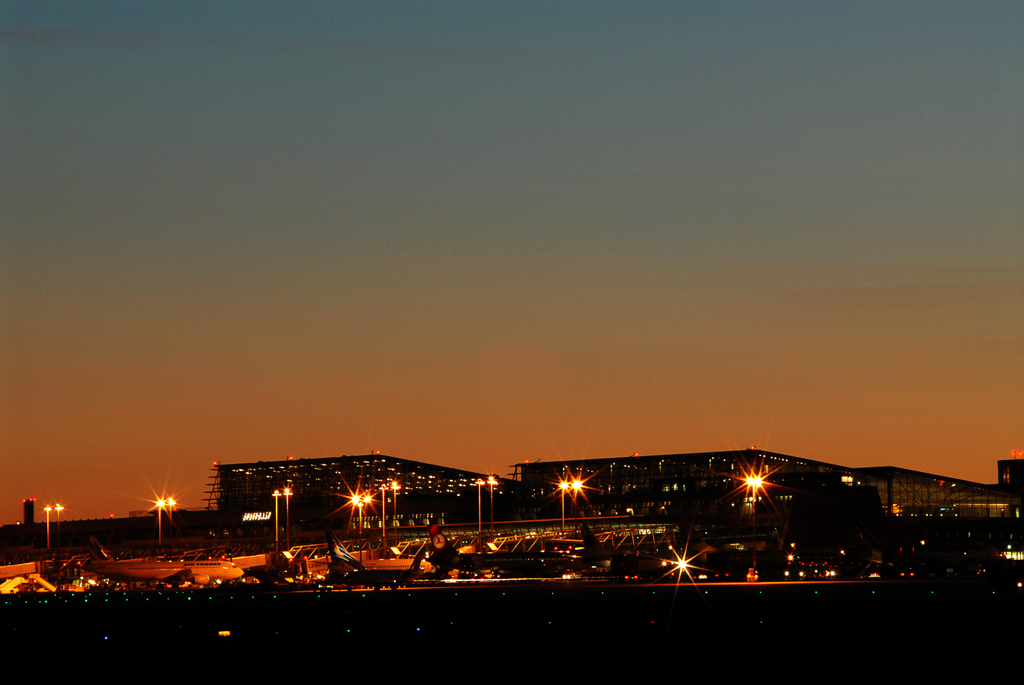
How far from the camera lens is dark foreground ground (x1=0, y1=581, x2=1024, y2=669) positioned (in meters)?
43.3

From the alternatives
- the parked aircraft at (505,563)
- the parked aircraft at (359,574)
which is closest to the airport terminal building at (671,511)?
the parked aircraft at (505,563)

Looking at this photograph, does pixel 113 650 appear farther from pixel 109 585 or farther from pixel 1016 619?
pixel 109 585

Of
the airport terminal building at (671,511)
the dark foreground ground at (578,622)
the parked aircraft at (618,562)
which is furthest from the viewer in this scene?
the airport terminal building at (671,511)

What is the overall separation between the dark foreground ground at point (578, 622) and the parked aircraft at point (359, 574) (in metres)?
11.9

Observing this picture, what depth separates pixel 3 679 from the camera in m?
37.3

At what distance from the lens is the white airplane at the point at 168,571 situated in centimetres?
11075

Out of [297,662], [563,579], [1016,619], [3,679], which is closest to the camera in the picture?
[3,679]

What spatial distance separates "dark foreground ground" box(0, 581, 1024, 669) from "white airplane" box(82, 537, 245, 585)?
3265 centimetres

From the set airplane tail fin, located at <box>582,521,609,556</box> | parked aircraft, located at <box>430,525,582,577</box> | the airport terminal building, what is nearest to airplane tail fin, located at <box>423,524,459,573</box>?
parked aircraft, located at <box>430,525,582,577</box>

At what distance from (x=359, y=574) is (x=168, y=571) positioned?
31771mm

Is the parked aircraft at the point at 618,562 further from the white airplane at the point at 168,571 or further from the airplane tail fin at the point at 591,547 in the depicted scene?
the white airplane at the point at 168,571

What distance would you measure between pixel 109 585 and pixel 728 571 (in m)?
72.8

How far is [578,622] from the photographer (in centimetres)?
5384

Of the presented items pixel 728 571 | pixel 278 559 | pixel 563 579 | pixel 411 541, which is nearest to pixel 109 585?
pixel 278 559
